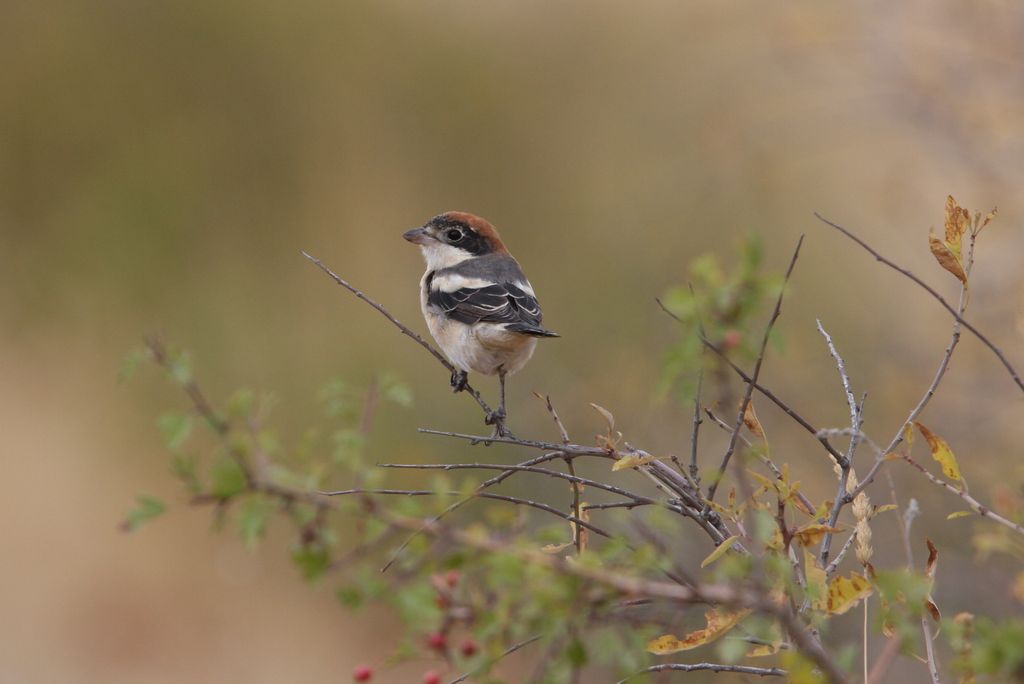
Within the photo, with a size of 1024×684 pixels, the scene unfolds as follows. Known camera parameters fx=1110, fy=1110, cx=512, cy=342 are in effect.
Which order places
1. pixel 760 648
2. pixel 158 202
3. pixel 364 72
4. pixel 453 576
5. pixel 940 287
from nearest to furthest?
pixel 453 576
pixel 760 648
pixel 940 287
pixel 158 202
pixel 364 72

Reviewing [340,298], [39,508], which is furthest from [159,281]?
[39,508]

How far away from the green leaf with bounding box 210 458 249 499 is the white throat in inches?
155

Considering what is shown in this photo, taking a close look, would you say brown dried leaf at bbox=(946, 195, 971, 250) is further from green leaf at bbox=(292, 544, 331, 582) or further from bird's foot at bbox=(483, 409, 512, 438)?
bird's foot at bbox=(483, 409, 512, 438)

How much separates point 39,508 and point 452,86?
495 cm

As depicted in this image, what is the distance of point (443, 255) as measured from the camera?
530 centimetres

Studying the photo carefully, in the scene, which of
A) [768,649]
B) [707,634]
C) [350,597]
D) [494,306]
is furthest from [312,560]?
[494,306]

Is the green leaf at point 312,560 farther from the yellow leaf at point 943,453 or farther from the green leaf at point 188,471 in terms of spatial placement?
the yellow leaf at point 943,453

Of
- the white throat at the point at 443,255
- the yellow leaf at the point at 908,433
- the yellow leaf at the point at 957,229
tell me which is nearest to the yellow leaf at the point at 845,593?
the yellow leaf at the point at 908,433

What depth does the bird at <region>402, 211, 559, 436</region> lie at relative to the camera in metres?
4.54

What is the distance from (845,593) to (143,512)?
3.86 feet

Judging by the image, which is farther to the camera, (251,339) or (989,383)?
(251,339)

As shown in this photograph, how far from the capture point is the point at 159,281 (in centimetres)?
884

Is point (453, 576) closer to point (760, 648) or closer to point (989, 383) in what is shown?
point (760, 648)

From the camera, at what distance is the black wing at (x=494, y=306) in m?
4.52
